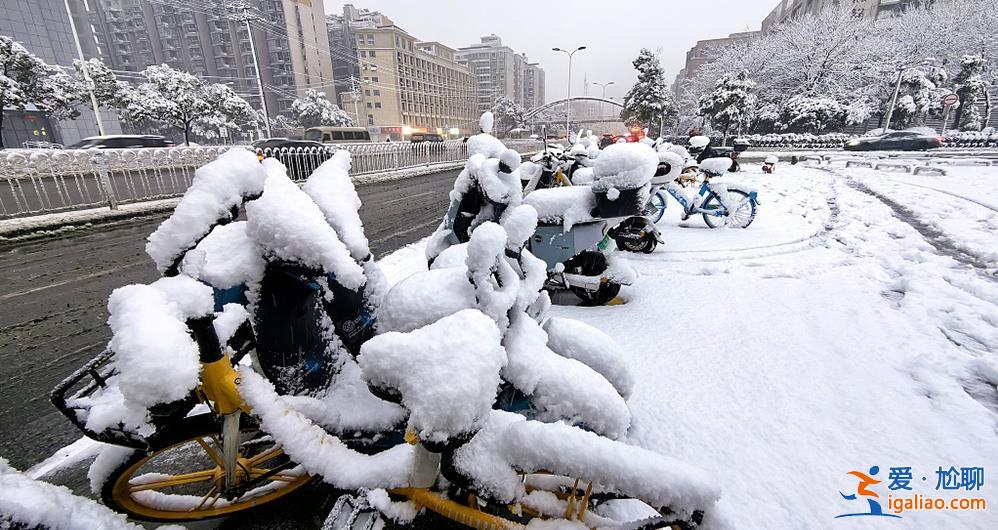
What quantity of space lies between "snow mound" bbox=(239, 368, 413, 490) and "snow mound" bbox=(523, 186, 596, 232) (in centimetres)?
262

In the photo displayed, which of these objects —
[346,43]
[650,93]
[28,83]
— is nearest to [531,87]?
[346,43]

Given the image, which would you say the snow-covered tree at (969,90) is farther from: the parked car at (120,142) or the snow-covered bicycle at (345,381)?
the parked car at (120,142)

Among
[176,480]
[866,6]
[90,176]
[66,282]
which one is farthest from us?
[866,6]

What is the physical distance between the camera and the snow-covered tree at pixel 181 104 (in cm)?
2589

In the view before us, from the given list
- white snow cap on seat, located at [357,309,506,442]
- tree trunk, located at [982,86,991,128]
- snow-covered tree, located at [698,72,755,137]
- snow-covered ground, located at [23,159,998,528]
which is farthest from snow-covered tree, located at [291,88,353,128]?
tree trunk, located at [982,86,991,128]

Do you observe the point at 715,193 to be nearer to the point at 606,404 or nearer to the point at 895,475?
the point at 895,475

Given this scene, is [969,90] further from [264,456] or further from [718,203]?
[264,456]

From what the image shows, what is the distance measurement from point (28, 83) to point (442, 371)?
99.7ft

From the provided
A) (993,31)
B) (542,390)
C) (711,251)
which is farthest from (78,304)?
(993,31)

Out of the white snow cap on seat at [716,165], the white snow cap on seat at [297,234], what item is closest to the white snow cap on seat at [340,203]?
the white snow cap on seat at [297,234]

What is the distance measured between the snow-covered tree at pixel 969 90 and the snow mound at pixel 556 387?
43.5m

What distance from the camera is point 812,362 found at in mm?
3064

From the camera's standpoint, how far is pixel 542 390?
1.66 metres

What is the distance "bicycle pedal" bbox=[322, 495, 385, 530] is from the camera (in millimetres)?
1437
